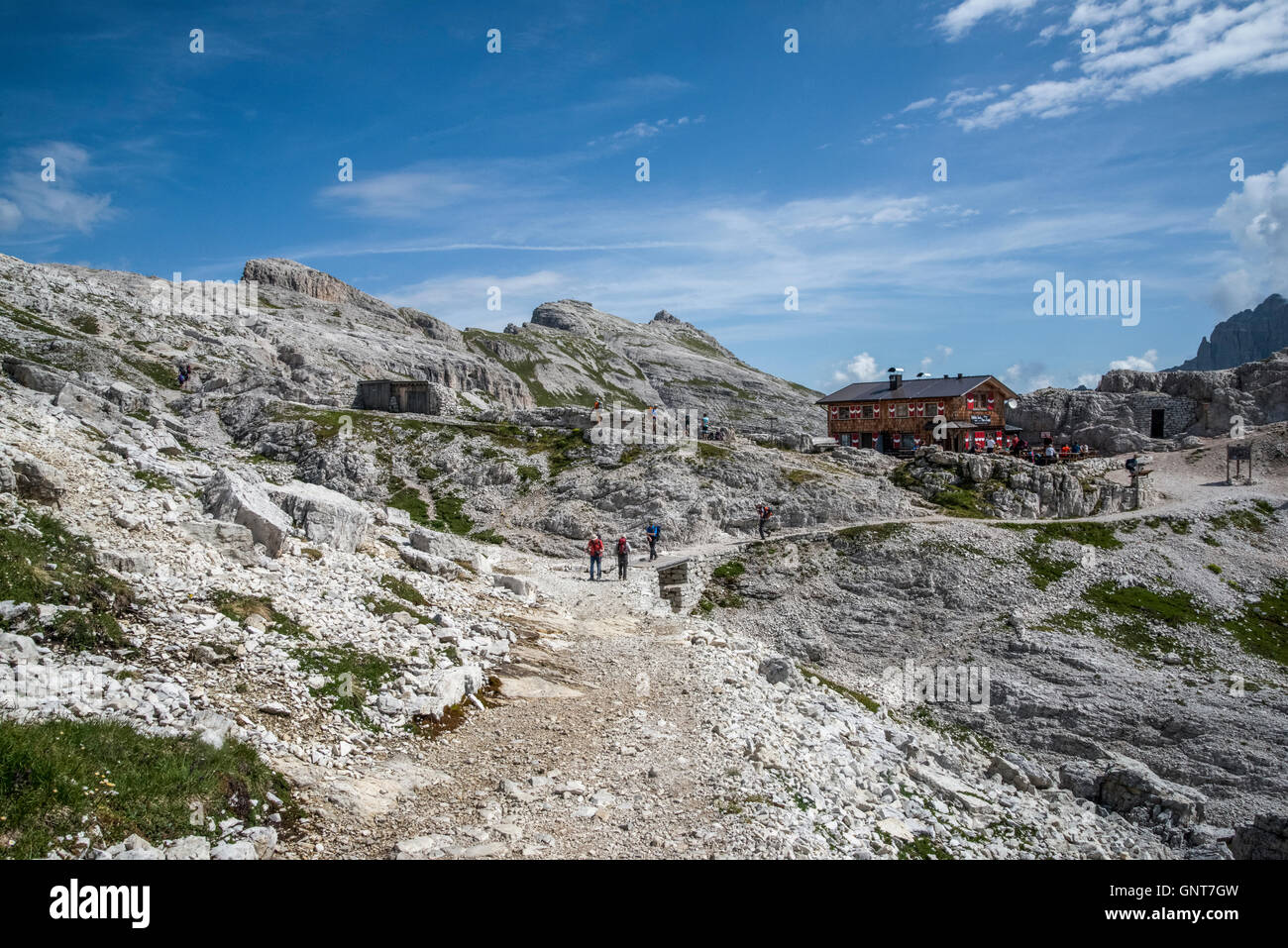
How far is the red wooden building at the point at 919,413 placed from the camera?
8069cm

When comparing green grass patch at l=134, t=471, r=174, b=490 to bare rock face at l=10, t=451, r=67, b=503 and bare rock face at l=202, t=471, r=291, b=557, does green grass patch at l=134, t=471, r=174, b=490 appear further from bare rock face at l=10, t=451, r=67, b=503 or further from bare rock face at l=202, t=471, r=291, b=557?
bare rock face at l=10, t=451, r=67, b=503

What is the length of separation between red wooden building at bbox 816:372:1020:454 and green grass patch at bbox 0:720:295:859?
74943 mm

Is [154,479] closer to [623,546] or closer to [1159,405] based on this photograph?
[623,546]

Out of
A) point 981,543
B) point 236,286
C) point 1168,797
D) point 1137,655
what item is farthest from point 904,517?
point 236,286

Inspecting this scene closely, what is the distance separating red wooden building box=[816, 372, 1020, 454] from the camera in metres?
80.7

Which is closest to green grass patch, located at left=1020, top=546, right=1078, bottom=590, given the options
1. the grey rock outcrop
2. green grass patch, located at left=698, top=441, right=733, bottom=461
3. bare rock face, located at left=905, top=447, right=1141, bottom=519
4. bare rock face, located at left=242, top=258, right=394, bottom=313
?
bare rock face, located at left=905, top=447, right=1141, bottom=519

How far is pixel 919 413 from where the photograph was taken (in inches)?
3216

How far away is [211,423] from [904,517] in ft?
198

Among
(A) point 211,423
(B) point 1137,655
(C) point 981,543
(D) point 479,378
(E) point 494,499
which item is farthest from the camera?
(D) point 479,378

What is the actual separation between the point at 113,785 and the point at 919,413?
81735 millimetres

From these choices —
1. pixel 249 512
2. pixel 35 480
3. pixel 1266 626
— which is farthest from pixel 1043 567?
pixel 35 480
